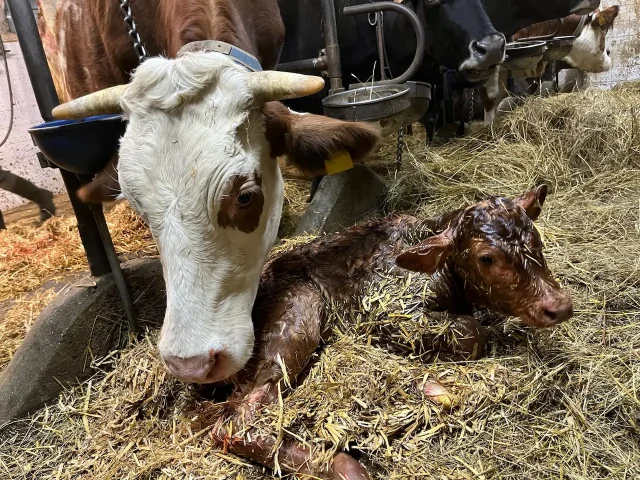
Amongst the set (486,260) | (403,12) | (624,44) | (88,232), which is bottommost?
(624,44)

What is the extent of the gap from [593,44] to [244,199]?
8.65 meters

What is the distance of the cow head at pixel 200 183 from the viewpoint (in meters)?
1.85

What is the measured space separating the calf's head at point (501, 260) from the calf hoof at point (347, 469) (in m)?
0.80

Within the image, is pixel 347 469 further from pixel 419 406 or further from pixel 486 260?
pixel 486 260

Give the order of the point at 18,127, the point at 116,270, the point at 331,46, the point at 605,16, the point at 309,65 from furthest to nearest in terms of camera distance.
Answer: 1. the point at 605,16
2. the point at 18,127
3. the point at 309,65
4. the point at 331,46
5. the point at 116,270

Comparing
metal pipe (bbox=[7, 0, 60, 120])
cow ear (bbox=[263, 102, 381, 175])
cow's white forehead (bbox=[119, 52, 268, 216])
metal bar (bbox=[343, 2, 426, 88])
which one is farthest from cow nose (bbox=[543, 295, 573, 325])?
metal pipe (bbox=[7, 0, 60, 120])

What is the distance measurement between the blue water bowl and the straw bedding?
40.8 inches

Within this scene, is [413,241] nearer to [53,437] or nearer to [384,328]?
[384,328]

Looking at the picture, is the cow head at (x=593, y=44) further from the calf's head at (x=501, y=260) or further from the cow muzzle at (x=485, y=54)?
the calf's head at (x=501, y=260)

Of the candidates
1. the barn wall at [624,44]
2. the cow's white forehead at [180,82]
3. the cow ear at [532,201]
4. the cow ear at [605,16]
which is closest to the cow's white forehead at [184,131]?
the cow's white forehead at [180,82]

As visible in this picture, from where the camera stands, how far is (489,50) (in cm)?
441

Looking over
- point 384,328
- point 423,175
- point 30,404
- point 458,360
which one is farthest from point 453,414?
point 423,175

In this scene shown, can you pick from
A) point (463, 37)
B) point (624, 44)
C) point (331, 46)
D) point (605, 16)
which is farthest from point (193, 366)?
point (624, 44)

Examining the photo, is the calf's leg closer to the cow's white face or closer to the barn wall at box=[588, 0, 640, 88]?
the cow's white face
